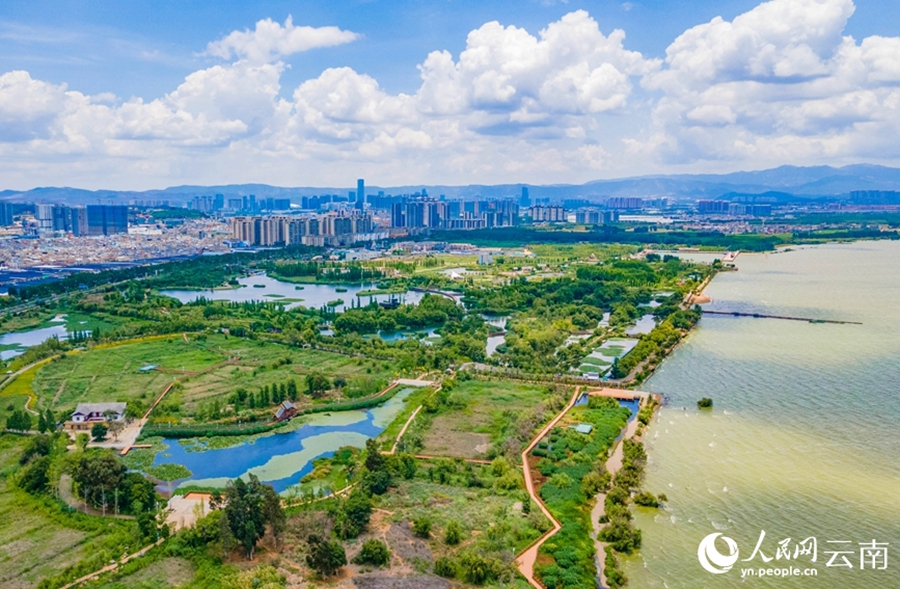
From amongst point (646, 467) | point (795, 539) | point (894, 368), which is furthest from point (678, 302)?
point (795, 539)

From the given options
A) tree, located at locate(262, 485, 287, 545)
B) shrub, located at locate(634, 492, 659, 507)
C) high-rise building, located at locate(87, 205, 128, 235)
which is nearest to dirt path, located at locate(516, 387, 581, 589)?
shrub, located at locate(634, 492, 659, 507)

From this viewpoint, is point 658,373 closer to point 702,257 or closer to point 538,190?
point 702,257

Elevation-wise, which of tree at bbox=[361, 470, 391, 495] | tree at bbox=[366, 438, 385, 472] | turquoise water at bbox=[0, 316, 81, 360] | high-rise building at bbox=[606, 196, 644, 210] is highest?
high-rise building at bbox=[606, 196, 644, 210]

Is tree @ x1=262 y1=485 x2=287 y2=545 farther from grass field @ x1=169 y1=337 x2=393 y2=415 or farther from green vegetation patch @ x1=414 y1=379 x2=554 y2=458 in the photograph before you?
grass field @ x1=169 y1=337 x2=393 y2=415

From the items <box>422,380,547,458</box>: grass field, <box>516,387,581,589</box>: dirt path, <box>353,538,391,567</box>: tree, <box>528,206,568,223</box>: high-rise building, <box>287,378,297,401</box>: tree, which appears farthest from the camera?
<box>528,206,568,223</box>: high-rise building

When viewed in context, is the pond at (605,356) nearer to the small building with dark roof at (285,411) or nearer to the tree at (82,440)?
the small building with dark roof at (285,411)

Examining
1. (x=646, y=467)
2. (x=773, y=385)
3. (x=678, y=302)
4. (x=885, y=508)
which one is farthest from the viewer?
(x=678, y=302)
